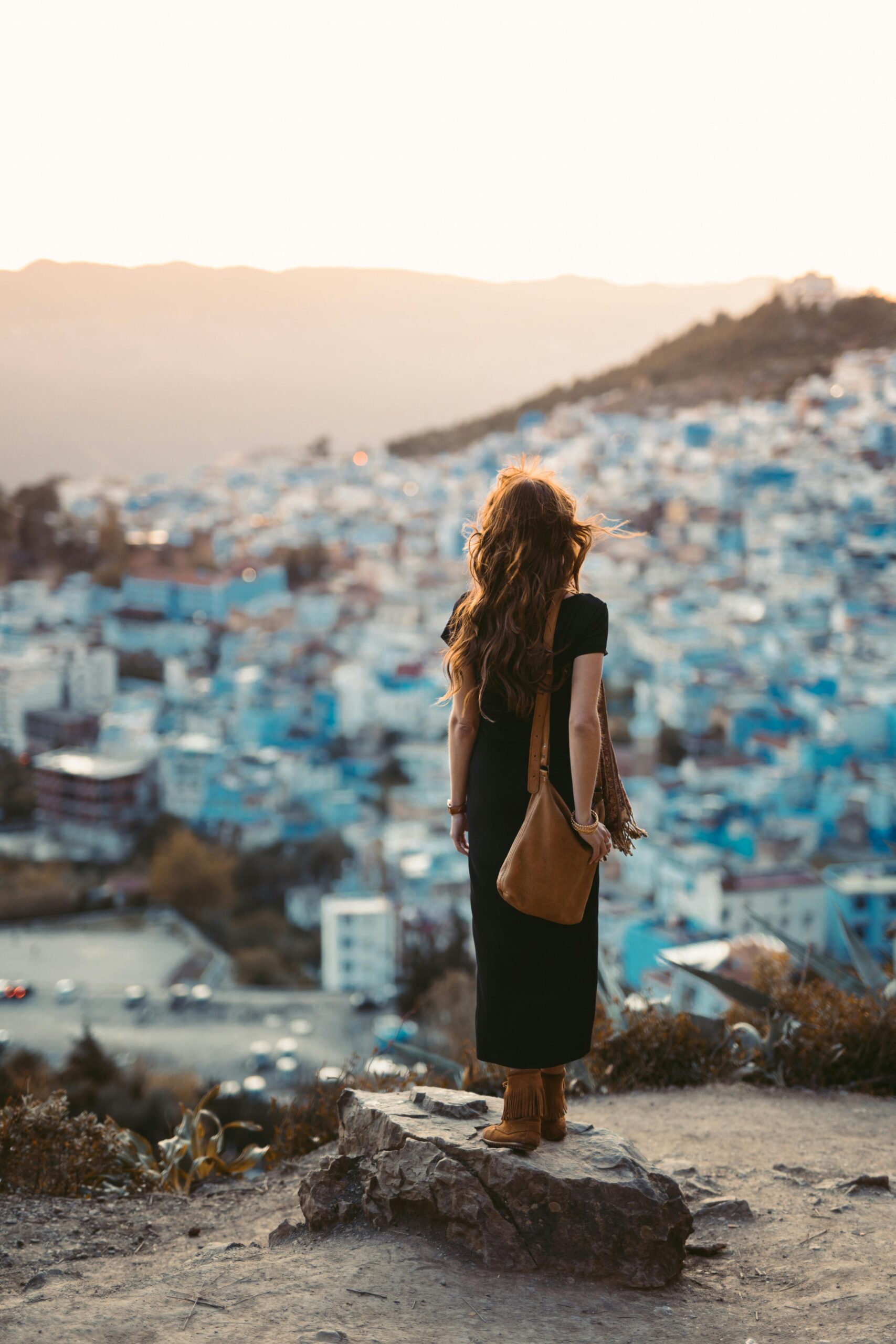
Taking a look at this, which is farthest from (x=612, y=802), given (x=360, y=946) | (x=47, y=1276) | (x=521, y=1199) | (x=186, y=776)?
(x=186, y=776)

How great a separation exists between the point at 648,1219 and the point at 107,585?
40926 mm

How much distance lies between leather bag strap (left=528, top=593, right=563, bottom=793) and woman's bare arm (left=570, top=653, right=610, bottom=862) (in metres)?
0.04

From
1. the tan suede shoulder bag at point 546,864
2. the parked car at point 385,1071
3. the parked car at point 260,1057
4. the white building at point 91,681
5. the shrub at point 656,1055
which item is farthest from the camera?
the white building at point 91,681

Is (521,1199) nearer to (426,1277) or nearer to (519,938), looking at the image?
(426,1277)

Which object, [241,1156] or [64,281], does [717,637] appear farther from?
[64,281]

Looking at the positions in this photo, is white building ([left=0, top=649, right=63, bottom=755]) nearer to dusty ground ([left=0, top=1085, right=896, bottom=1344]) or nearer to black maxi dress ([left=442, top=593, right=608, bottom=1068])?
dusty ground ([left=0, top=1085, right=896, bottom=1344])

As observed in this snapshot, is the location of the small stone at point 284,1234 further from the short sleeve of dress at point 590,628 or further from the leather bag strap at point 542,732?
the short sleeve of dress at point 590,628

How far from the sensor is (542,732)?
1707mm

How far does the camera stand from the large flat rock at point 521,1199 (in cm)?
166

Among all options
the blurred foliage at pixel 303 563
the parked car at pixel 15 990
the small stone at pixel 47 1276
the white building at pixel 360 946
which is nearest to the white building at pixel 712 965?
the small stone at pixel 47 1276

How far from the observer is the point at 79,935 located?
2016 centimetres

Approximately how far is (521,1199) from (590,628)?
846 mm

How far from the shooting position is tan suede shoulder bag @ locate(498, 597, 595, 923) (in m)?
1.65

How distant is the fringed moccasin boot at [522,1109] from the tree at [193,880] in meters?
19.6
